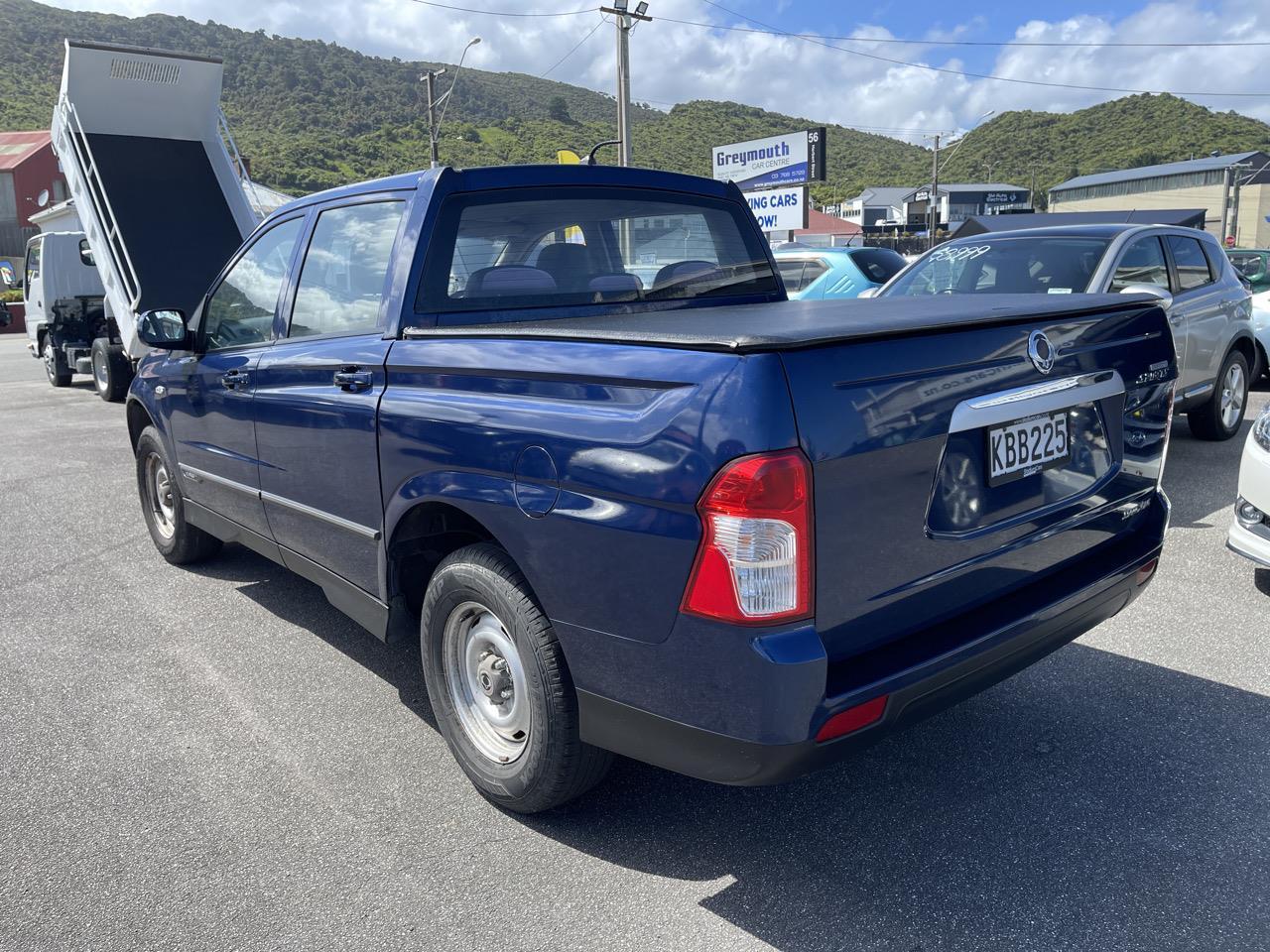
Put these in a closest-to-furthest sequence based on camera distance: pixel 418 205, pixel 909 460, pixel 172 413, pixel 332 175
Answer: pixel 909 460
pixel 418 205
pixel 172 413
pixel 332 175

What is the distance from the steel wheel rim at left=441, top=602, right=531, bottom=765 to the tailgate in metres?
1.05

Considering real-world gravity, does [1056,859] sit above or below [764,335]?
below

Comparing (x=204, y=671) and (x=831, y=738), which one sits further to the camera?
(x=204, y=671)

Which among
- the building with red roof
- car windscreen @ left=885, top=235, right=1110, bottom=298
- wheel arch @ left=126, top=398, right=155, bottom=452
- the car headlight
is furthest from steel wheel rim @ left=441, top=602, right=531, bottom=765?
the building with red roof

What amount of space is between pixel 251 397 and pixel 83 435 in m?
7.79

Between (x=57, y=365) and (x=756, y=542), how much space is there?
52.2 feet

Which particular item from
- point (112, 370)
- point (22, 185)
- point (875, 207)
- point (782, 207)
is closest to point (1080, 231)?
point (112, 370)

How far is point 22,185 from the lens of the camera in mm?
48219

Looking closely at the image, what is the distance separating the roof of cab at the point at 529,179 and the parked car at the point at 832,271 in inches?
315

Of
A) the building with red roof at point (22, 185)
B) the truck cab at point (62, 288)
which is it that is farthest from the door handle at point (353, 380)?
the building with red roof at point (22, 185)

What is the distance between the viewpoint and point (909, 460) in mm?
2326

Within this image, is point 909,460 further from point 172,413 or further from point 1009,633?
point 172,413

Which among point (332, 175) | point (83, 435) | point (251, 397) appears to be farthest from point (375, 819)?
point (332, 175)

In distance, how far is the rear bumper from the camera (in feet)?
7.22
